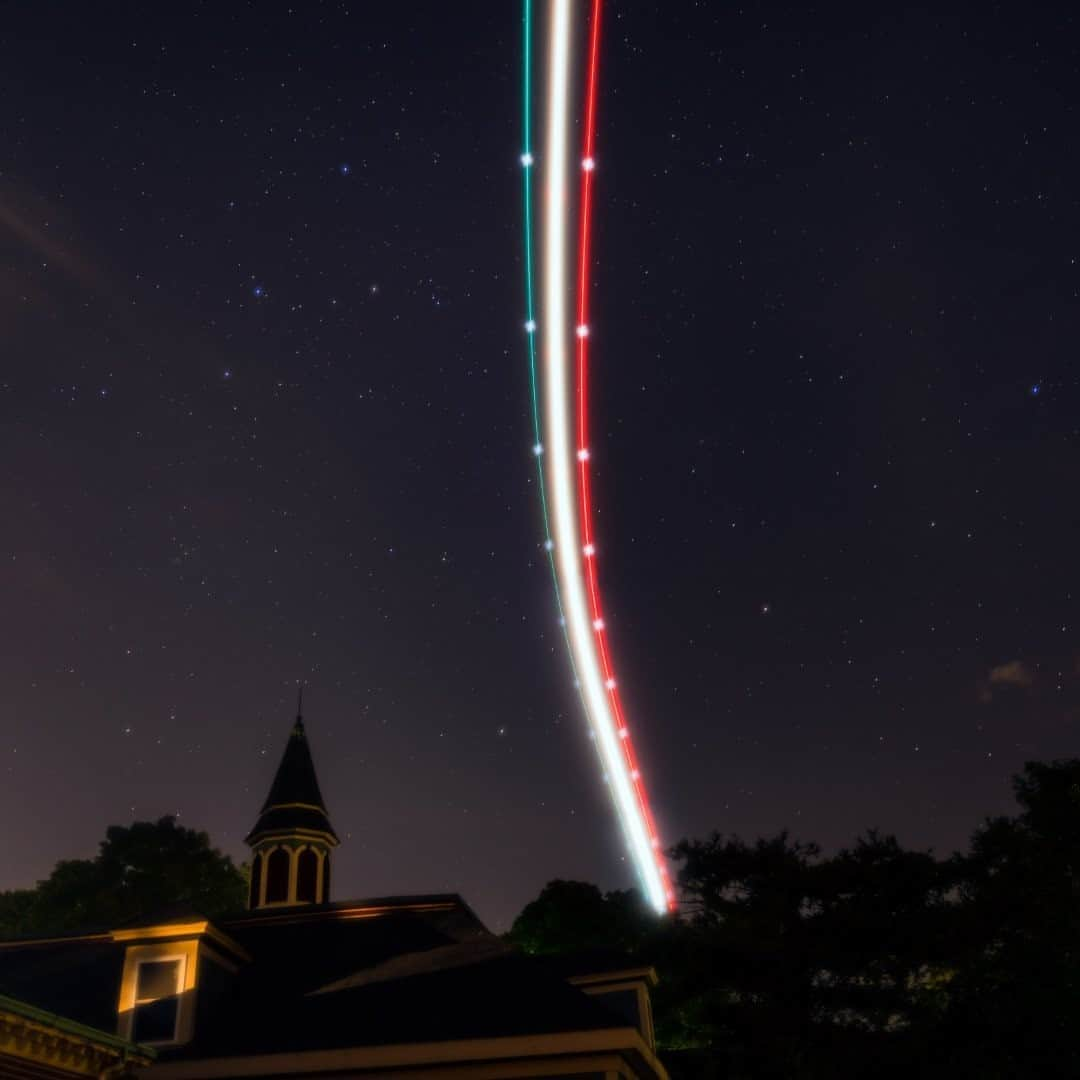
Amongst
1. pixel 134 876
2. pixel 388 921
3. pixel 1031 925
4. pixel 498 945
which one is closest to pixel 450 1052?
pixel 498 945

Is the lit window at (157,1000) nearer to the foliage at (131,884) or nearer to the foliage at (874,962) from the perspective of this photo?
the foliage at (874,962)

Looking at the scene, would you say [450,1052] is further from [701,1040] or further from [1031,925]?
[1031,925]

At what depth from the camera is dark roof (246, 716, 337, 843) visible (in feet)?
106

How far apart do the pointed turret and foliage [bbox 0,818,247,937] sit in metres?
29.9

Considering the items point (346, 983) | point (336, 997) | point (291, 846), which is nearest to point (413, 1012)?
point (336, 997)

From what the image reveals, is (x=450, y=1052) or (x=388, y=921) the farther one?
(x=388, y=921)

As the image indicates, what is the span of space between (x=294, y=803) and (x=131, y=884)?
33.5 meters

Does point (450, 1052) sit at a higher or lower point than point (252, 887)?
lower

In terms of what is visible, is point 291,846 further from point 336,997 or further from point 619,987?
point 619,987

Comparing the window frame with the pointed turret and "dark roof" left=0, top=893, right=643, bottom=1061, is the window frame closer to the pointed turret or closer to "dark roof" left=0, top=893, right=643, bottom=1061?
"dark roof" left=0, top=893, right=643, bottom=1061

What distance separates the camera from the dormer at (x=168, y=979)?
18.2m

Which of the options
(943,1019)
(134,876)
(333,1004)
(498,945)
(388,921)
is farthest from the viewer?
(134,876)

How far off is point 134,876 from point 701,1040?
40590 mm

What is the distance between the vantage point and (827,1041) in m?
27.4
